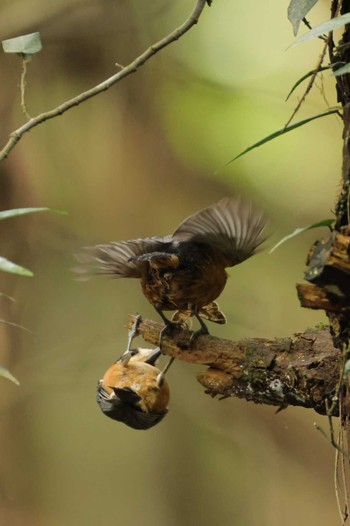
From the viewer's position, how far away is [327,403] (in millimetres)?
1223

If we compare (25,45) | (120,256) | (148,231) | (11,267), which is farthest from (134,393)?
(148,231)

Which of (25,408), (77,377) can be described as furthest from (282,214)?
(25,408)

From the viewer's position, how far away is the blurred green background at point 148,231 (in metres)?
2.13

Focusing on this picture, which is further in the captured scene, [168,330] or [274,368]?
[168,330]

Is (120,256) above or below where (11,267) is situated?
below

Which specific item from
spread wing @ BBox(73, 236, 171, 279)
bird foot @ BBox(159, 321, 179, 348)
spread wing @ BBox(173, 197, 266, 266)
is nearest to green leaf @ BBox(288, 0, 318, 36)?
spread wing @ BBox(173, 197, 266, 266)

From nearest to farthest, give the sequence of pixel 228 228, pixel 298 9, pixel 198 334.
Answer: pixel 298 9 < pixel 228 228 < pixel 198 334

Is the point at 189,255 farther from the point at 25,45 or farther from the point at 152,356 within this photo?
the point at 25,45

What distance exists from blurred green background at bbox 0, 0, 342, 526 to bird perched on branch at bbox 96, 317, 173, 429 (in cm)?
80

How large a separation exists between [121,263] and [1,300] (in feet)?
3.32

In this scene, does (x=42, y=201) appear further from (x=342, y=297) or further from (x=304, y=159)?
(x=342, y=297)

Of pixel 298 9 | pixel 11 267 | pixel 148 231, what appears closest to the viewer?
pixel 11 267

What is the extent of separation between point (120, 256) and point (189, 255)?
0.13 m

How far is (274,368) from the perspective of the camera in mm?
1297
